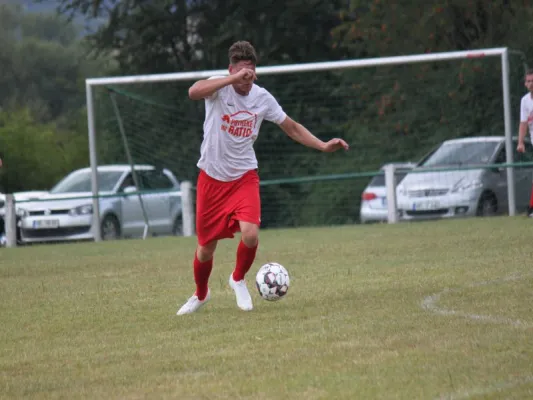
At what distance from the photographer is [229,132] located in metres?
8.82

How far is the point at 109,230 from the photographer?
22375 mm

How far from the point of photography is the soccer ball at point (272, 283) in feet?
29.2

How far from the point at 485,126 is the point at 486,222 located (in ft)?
18.8

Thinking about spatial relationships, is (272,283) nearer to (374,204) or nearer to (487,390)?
(487,390)

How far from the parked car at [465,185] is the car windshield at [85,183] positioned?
638cm

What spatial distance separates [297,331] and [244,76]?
6.29 ft

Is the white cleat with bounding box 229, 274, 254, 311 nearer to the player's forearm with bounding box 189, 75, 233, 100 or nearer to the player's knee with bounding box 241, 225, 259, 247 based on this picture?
the player's knee with bounding box 241, 225, 259, 247

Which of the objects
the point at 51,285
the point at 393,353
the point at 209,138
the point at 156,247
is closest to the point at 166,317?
the point at 209,138

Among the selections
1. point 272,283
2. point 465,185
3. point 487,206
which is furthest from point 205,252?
point 487,206

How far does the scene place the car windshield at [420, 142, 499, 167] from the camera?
2130 centimetres

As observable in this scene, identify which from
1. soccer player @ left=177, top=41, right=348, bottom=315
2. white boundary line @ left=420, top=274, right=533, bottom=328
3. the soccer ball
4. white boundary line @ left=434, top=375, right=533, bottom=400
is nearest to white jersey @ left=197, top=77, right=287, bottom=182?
soccer player @ left=177, top=41, right=348, bottom=315

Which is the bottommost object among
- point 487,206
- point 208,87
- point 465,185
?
point 487,206

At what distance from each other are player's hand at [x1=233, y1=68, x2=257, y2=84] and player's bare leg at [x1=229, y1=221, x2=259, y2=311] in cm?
110

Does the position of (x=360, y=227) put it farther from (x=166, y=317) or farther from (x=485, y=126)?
(x=166, y=317)
